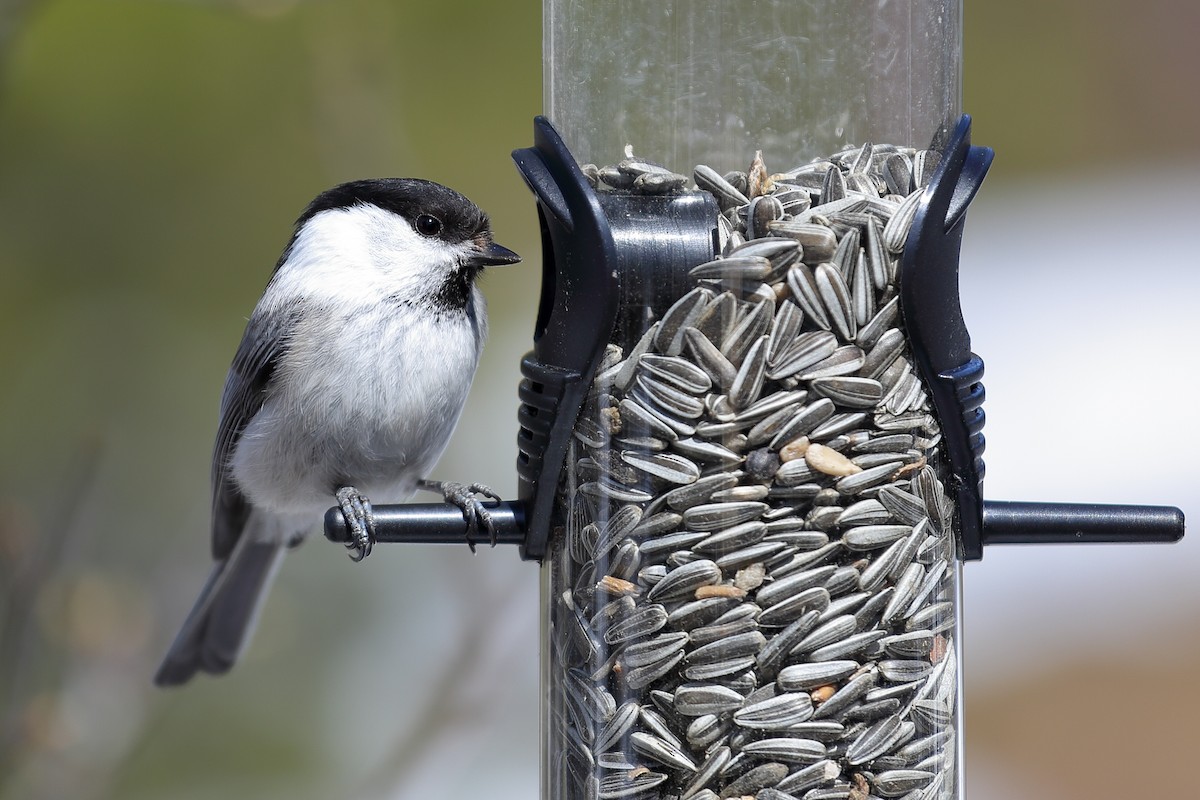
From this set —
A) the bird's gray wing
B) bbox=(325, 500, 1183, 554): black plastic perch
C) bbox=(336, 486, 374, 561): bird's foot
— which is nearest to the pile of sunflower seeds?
bbox=(325, 500, 1183, 554): black plastic perch

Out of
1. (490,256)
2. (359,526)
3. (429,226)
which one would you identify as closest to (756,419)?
(359,526)

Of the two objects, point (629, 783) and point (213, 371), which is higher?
point (213, 371)

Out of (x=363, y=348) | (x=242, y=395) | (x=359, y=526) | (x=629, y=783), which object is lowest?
(x=629, y=783)

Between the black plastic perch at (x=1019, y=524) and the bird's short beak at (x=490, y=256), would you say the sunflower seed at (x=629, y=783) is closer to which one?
the black plastic perch at (x=1019, y=524)

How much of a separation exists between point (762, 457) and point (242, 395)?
128 cm

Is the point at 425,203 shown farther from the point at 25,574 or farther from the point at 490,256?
the point at 25,574

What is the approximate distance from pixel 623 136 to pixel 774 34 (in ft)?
0.81

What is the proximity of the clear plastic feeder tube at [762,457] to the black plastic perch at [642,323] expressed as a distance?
0.02 metres

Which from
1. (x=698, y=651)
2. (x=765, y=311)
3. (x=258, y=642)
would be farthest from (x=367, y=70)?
(x=698, y=651)

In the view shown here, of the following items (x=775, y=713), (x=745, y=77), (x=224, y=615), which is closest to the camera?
(x=775, y=713)

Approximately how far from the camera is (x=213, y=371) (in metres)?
3.48

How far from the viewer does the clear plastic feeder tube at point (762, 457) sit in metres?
1.45

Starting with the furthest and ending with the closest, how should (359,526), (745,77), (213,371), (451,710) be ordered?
1. (213,371)
2. (451,710)
3. (359,526)
4. (745,77)

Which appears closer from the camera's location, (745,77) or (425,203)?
(745,77)
